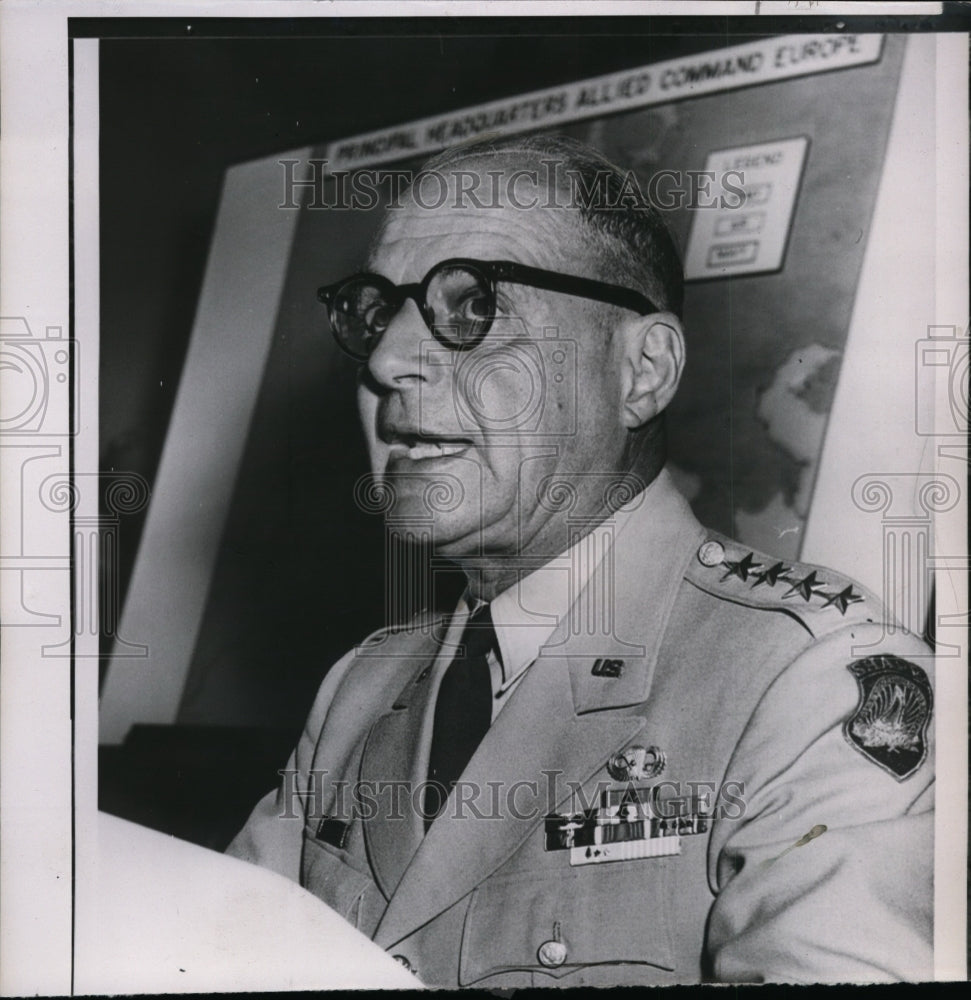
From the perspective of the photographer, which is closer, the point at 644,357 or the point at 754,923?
the point at 754,923

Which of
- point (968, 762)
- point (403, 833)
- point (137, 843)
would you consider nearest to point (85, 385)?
point (137, 843)

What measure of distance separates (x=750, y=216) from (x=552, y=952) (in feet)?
5.98

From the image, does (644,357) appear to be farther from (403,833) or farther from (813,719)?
(403,833)

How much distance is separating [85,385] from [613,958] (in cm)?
190

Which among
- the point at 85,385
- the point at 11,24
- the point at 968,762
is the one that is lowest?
the point at 968,762

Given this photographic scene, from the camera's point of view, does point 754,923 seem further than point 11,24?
No

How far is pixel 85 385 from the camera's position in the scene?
3.07m

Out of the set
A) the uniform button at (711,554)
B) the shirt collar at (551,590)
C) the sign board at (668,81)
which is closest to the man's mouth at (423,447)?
the shirt collar at (551,590)

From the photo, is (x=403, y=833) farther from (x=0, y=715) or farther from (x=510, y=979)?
(x=0, y=715)

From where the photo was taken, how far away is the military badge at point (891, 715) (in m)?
2.88

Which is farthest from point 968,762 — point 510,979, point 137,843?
point 137,843

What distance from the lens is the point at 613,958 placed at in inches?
112

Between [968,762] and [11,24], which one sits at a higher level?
[11,24]

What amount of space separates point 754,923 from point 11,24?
2825 millimetres
